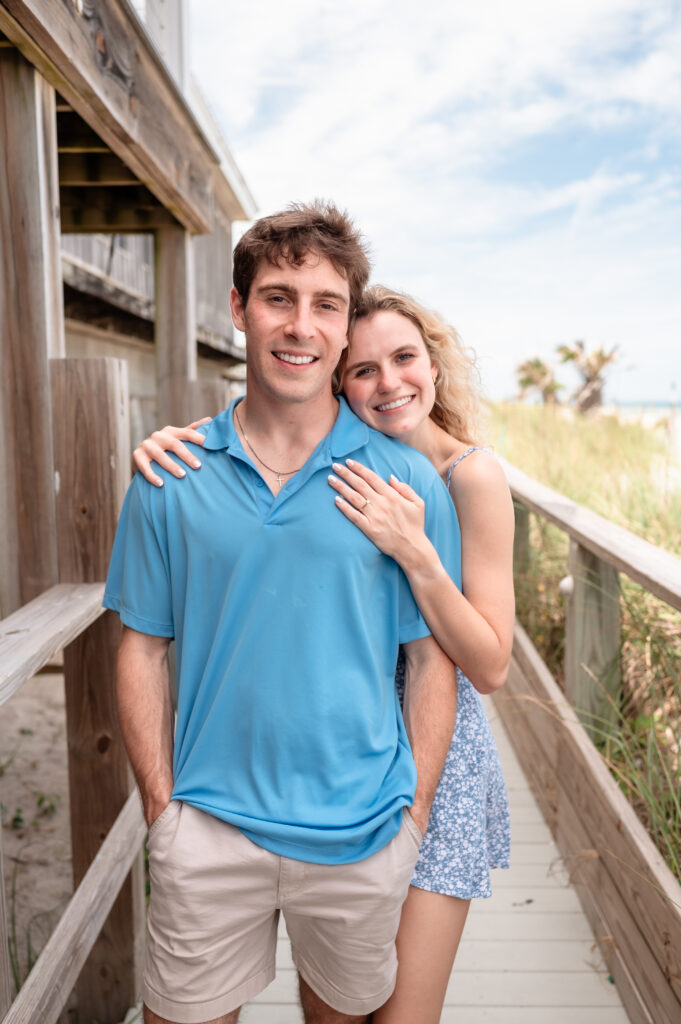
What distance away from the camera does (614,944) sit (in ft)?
8.73

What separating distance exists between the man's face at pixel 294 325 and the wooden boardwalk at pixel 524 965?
1.97 m

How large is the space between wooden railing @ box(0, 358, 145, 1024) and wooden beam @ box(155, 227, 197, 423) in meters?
2.21

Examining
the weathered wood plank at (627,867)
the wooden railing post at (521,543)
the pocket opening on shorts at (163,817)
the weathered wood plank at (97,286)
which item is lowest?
the weathered wood plank at (627,867)

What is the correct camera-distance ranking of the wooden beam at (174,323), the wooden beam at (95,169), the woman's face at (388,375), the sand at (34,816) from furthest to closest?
the wooden beam at (174,323) → the wooden beam at (95,169) → the sand at (34,816) → the woman's face at (388,375)

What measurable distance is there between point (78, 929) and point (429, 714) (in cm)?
109

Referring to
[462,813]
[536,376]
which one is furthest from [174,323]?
[536,376]

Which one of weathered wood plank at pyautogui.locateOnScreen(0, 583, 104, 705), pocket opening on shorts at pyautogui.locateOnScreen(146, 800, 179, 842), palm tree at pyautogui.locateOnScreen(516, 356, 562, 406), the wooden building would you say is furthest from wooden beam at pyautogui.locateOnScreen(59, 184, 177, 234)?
palm tree at pyautogui.locateOnScreen(516, 356, 562, 406)

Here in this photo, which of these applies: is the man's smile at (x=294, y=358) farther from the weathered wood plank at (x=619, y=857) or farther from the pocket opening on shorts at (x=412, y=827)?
the weathered wood plank at (x=619, y=857)

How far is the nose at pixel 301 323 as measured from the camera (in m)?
1.68

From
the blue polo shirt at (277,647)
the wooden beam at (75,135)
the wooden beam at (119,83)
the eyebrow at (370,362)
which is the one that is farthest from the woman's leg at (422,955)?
the wooden beam at (75,135)

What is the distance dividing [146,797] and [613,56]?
134 metres

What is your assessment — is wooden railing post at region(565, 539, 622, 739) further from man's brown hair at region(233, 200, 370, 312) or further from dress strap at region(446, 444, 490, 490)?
man's brown hair at region(233, 200, 370, 312)

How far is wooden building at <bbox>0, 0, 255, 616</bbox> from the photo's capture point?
2402 millimetres

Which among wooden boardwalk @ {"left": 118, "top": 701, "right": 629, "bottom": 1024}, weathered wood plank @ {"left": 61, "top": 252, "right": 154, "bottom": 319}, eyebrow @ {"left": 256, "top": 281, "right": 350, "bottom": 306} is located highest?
weathered wood plank @ {"left": 61, "top": 252, "right": 154, "bottom": 319}
